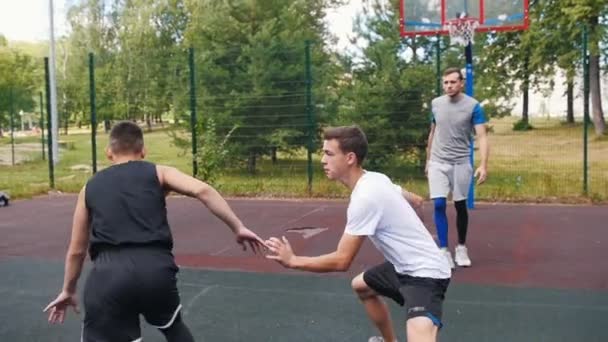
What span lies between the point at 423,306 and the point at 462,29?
25.9 feet

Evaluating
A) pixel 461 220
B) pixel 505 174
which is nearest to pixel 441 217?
pixel 461 220

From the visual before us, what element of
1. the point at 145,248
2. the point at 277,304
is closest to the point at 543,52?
the point at 277,304

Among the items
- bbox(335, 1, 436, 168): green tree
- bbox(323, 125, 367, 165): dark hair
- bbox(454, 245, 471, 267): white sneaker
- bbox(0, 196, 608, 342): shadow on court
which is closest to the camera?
bbox(323, 125, 367, 165): dark hair

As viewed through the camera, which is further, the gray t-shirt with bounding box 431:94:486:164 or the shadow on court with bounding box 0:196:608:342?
the gray t-shirt with bounding box 431:94:486:164

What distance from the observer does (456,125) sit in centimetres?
647

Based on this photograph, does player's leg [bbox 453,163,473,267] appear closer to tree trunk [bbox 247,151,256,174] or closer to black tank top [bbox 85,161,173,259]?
black tank top [bbox 85,161,173,259]

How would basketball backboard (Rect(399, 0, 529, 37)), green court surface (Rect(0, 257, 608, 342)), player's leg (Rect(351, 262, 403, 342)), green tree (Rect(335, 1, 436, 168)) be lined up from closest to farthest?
player's leg (Rect(351, 262, 403, 342)), green court surface (Rect(0, 257, 608, 342)), basketball backboard (Rect(399, 0, 529, 37)), green tree (Rect(335, 1, 436, 168))

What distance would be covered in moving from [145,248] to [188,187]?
0.35 metres

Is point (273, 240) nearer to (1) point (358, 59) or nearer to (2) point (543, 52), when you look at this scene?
(1) point (358, 59)

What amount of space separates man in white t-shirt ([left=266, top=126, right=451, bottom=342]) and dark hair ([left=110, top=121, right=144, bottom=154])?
780mm

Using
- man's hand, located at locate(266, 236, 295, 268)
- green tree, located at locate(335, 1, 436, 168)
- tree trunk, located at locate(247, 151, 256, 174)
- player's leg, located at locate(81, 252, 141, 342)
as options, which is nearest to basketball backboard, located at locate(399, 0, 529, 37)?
green tree, located at locate(335, 1, 436, 168)

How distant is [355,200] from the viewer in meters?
3.47

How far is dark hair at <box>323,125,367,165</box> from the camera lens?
11.5ft

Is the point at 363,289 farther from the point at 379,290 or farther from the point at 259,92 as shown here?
the point at 259,92
